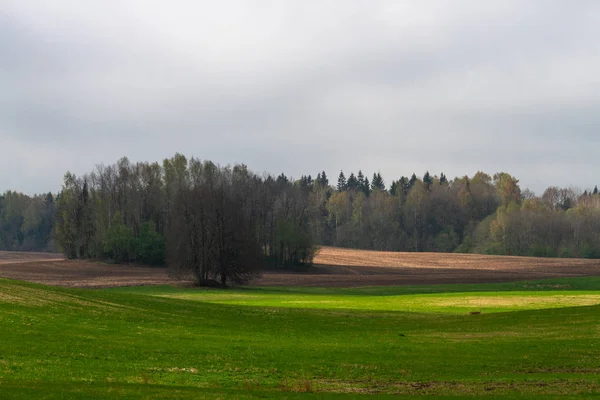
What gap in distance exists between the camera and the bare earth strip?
300 ft

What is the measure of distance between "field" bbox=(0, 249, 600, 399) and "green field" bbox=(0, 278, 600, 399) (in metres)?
0.06

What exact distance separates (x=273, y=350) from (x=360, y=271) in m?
95.3

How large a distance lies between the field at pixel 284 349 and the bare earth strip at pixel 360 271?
123ft

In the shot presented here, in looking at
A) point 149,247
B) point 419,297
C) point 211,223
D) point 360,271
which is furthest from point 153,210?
point 419,297

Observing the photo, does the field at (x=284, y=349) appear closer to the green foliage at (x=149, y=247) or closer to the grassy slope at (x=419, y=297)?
the grassy slope at (x=419, y=297)

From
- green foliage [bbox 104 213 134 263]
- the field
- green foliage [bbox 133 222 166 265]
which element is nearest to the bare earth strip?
green foliage [bbox 104 213 134 263]

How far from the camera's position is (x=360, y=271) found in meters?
123

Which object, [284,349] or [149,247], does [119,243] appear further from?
[284,349]

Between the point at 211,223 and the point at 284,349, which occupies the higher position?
the point at 211,223

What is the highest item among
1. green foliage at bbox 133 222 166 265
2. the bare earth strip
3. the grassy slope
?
green foliage at bbox 133 222 166 265

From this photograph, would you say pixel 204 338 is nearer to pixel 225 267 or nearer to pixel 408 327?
pixel 408 327

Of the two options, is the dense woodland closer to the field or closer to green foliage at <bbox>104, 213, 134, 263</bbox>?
green foliage at <bbox>104, 213, 134, 263</bbox>

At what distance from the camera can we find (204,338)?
31.7 metres

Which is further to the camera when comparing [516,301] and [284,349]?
[516,301]
